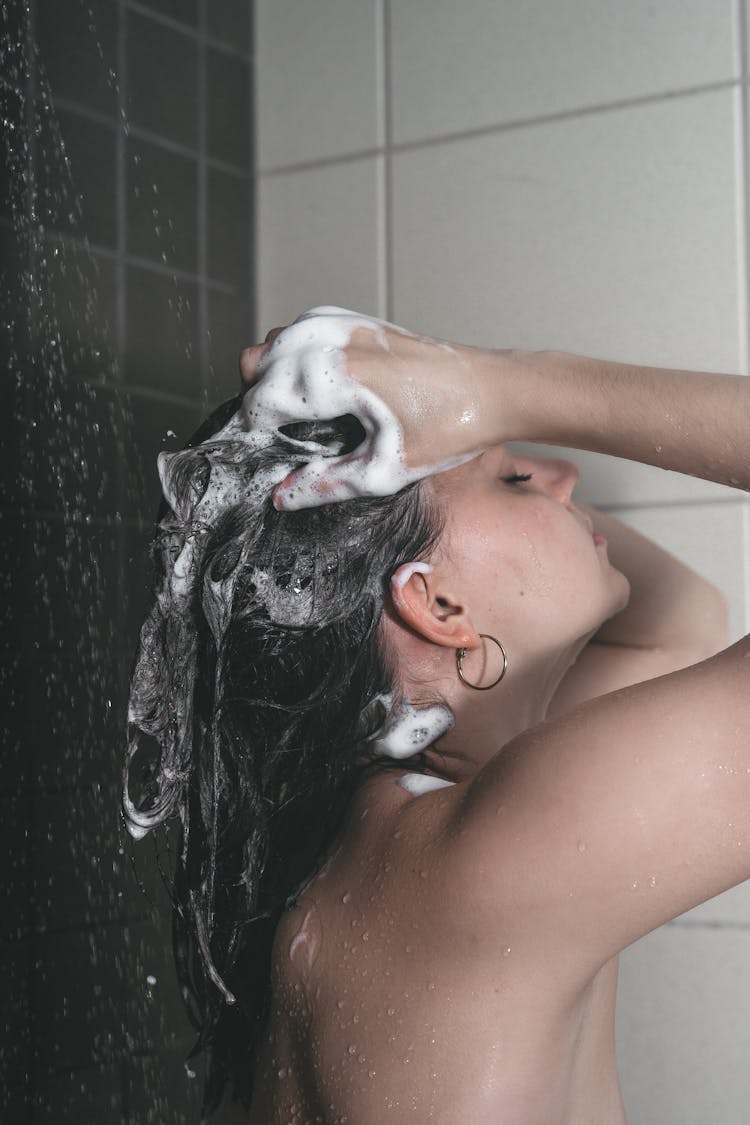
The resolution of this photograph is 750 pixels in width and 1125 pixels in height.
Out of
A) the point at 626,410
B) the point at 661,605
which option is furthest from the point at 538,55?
the point at 626,410

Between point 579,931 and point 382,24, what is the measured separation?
4.30ft

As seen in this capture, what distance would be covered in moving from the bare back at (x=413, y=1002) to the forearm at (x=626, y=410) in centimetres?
30

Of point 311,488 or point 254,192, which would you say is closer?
point 311,488

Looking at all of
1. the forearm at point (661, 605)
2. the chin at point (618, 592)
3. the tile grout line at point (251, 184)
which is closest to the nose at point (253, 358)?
the chin at point (618, 592)

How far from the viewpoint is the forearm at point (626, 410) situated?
92 centimetres

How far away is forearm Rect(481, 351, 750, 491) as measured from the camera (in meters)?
0.92

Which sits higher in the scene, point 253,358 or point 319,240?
point 319,240

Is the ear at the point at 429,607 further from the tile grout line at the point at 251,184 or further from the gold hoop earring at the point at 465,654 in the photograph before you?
the tile grout line at the point at 251,184

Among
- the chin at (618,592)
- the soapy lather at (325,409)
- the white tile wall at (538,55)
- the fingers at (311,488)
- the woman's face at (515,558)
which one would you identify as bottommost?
the chin at (618,592)

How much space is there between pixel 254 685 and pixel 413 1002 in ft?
0.96

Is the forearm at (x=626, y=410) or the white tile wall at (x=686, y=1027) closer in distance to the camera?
the forearm at (x=626, y=410)

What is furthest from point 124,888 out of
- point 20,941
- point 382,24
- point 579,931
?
point 382,24

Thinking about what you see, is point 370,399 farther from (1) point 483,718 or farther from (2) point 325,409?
(1) point 483,718

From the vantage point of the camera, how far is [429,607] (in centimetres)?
106
